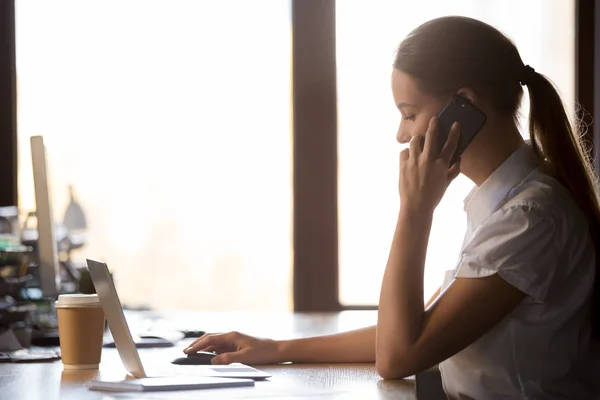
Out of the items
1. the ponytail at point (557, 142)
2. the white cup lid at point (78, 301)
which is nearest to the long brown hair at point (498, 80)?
the ponytail at point (557, 142)

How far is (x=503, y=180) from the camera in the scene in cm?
138

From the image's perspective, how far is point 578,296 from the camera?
1.29 m

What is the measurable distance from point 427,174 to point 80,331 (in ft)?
2.15

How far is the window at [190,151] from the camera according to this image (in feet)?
13.2

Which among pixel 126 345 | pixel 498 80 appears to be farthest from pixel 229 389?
pixel 498 80

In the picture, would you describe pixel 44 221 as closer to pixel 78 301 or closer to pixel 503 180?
pixel 78 301

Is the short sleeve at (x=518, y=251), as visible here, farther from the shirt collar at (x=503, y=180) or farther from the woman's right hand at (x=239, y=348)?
the woman's right hand at (x=239, y=348)

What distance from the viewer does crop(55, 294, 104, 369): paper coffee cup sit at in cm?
144

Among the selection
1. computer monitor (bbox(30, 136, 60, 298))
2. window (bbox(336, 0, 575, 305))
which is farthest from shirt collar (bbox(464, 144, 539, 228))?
window (bbox(336, 0, 575, 305))

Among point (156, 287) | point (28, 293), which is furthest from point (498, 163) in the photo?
point (156, 287)

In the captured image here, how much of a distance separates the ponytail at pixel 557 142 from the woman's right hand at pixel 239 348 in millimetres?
590

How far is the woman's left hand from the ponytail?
0.53ft

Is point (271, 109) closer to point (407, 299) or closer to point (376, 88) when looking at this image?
point (376, 88)

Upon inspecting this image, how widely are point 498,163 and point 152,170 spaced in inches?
112
